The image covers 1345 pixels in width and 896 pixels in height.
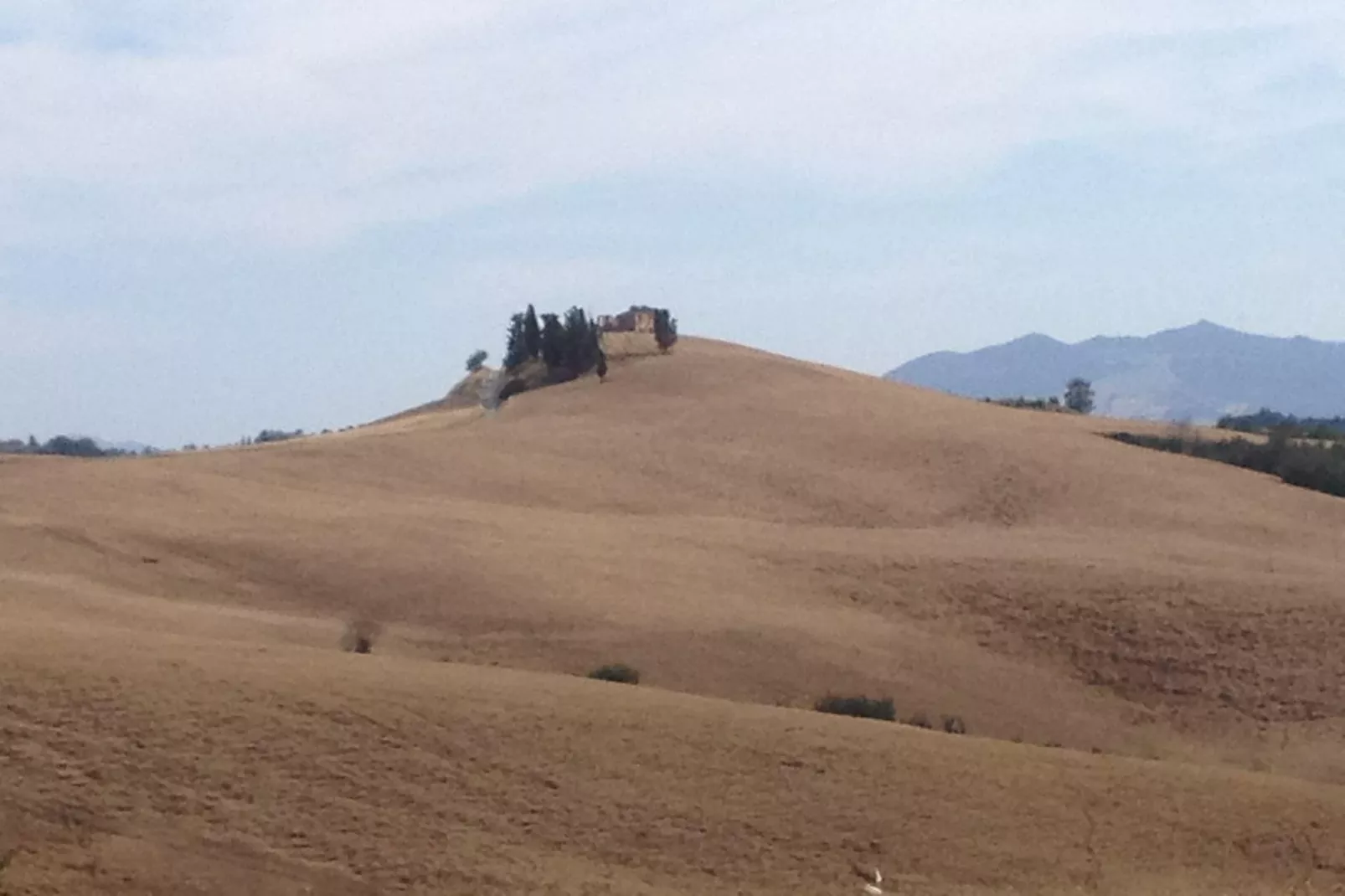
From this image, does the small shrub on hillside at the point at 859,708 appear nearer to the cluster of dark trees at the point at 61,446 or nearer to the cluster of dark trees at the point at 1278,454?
the cluster of dark trees at the point at 1278,454

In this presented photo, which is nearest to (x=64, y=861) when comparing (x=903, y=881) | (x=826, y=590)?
(x=903, y=881)

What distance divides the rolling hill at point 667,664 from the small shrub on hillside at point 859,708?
129cm

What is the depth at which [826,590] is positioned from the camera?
36.0 metres

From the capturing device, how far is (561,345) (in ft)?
274

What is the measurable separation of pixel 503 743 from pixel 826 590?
1783 centimetres

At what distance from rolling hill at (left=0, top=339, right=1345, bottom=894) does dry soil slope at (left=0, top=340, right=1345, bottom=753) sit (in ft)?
0.46

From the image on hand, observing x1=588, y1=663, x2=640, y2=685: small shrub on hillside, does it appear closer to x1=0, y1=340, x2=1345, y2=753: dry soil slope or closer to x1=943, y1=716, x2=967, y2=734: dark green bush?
x1=0, y1=340, x2=1345, y2=753: dry soil slope

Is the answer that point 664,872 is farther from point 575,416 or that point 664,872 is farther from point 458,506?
point 575,416

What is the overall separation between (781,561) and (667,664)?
32.8 ft

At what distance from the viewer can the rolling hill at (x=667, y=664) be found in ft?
55.3

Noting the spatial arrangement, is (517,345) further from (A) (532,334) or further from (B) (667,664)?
(B) (667,664)

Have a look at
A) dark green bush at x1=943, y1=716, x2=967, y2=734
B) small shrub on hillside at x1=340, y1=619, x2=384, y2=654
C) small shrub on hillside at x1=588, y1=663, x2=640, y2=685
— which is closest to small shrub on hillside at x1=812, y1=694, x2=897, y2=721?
dark green bush at x1=943, y1=716, x2=967, y2=734

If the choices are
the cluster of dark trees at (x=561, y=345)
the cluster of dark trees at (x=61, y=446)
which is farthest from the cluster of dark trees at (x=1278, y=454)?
the cluster of dark trees at (x=61, y=446)

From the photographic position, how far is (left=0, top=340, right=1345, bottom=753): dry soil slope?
99.1 feet
